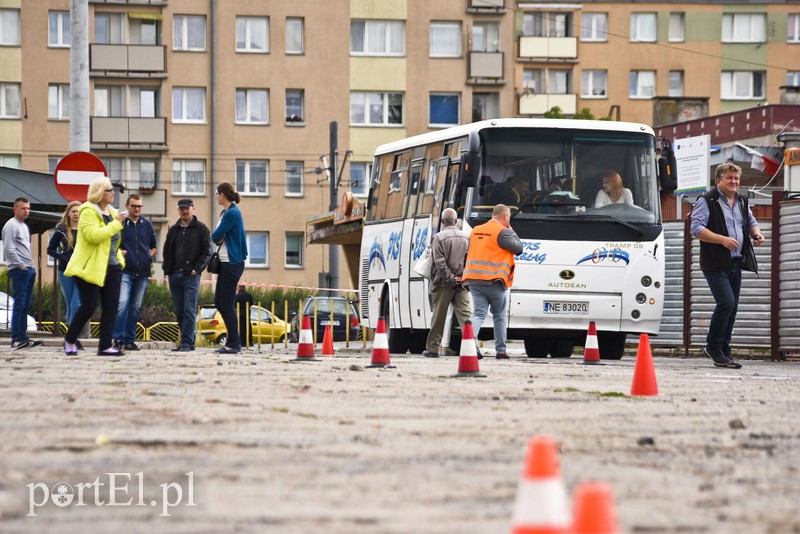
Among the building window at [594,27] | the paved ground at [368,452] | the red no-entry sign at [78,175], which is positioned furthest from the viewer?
the building window at [594,27]

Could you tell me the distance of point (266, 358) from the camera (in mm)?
17484

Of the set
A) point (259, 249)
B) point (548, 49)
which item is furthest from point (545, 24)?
point (259, 249)

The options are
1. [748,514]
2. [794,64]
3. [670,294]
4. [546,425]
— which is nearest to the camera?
[748,514]

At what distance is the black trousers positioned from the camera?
15688mm

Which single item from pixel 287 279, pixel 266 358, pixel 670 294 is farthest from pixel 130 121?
pixel 266 358

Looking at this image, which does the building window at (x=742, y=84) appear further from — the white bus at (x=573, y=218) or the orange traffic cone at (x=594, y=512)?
the orange traffic cone at (x=594, y=512)

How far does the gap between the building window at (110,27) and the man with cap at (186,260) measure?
43047 mm

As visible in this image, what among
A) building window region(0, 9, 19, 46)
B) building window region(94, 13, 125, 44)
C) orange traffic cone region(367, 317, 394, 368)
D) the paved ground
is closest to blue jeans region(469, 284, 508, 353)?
orange traffic cone region(367, 317, 394, 368)

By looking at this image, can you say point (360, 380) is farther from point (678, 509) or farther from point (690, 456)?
point (678, 509)

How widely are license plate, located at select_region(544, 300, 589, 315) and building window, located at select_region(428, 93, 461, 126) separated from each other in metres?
41.9

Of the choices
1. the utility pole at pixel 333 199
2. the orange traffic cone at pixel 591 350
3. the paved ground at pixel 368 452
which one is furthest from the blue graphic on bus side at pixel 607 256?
the utility pole at pixel 333 199

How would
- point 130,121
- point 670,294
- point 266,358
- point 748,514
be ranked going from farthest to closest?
1. point 130,121
2. point 670,294
3. point 266,358
4. point 748,514

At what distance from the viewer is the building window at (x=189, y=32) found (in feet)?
198

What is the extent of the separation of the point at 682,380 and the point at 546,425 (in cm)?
516
